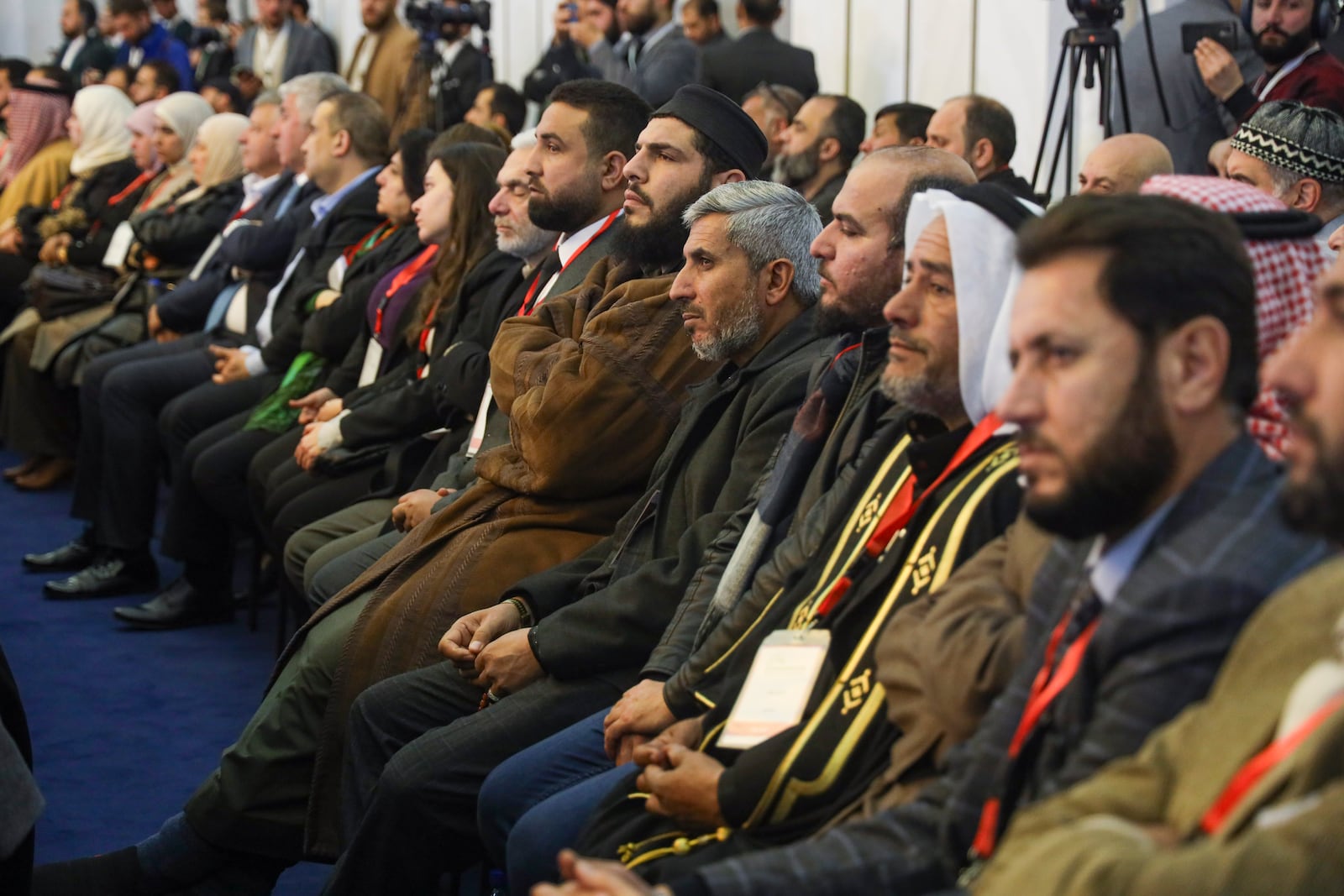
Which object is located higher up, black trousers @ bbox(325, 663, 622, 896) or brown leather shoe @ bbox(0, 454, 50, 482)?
black trousers @ bbox(325, 663, 622, 896)

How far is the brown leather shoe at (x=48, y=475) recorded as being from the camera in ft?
23.7

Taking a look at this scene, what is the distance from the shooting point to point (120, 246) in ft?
24.5

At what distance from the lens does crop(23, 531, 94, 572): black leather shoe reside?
19.6 feet

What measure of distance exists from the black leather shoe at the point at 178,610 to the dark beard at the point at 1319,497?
4.44 meters

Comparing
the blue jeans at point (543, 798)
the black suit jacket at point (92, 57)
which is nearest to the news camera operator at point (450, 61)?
the black suit jacket at point (92, 57)

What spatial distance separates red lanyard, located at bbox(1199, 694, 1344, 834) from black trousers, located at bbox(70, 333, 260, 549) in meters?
4.70

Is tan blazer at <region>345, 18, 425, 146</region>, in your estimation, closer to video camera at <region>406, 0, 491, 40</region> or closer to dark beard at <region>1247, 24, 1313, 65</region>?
video camera at <region>406, 0, 491, 40</region>

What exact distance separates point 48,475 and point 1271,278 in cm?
626

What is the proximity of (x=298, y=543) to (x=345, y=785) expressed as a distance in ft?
4.33

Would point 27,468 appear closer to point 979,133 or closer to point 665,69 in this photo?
point 665,69

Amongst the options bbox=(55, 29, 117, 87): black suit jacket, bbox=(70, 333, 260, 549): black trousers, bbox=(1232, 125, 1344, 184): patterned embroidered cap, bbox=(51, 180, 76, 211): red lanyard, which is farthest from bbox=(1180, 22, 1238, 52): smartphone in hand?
bbox=(55, 29, 117, 87): black suit jacket

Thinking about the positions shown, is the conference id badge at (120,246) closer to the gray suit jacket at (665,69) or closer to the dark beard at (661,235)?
the gray suit jacket at (665,69)

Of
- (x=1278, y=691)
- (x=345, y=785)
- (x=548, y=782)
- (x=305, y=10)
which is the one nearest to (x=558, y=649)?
(x=548, y=782)

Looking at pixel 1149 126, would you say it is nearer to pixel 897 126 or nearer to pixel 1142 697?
pixel 897 126
